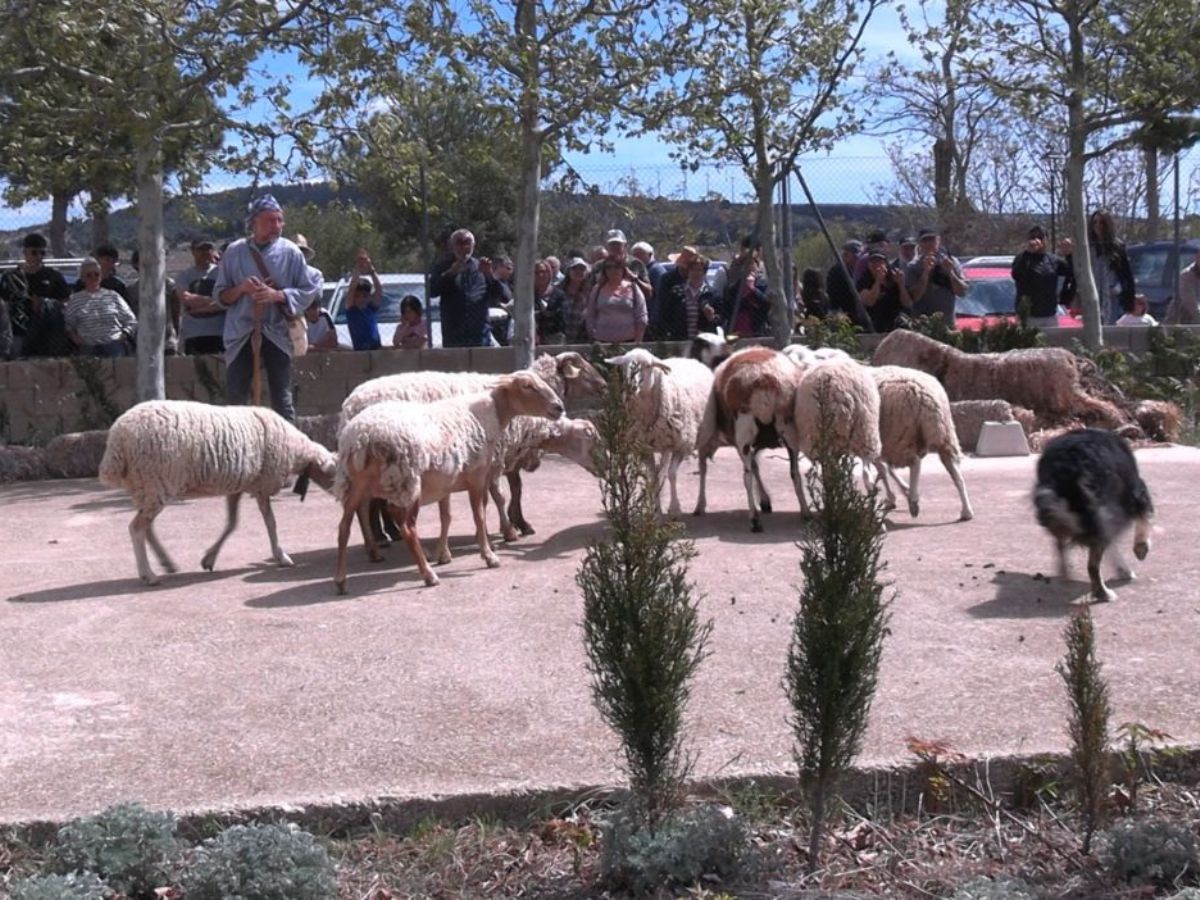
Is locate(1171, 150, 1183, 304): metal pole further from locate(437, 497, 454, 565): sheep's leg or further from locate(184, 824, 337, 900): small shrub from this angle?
locate(184, 824, 337, 900): small shrub

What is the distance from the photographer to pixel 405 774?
4.74m

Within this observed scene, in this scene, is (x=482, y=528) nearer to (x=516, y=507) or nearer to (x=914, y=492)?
(x=516, y=507)

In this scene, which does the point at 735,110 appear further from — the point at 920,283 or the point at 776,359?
the point at 776,359

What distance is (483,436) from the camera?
806 centimetres

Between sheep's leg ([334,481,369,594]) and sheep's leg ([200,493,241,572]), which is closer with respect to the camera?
sheep's leg ([334,481,369,594])

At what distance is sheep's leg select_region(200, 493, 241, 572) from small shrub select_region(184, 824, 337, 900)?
4151 mm

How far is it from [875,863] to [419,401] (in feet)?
16.0

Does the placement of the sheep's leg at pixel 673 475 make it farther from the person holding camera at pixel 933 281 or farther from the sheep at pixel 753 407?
the person holding camera at pixel 933 281

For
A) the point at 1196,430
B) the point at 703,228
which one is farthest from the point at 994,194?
the point at 1196,430

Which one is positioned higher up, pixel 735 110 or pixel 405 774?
pixel 735 110

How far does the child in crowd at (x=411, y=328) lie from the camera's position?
14.4 m

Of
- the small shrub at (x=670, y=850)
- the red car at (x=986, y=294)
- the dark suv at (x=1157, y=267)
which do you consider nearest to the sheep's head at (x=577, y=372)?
the small shrub at (x=670, y=850)

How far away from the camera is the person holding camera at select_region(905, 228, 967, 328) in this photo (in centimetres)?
1470

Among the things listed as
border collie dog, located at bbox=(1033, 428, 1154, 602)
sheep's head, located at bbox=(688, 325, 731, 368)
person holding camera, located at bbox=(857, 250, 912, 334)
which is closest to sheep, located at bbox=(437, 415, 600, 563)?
sheep's head, located at bbox=(688, 325, 731, 368)
